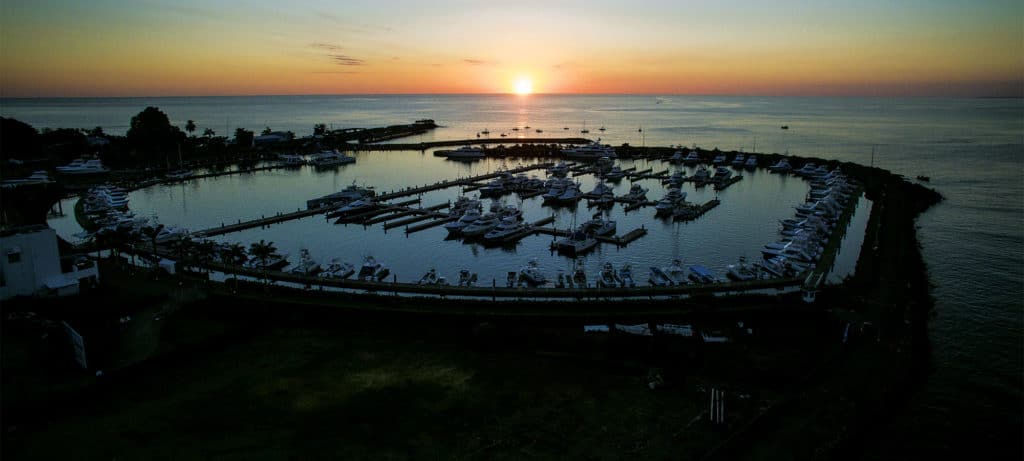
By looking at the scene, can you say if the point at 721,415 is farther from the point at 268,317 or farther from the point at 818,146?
the point at 818,146

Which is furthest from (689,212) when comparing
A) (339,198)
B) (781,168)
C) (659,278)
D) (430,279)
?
(781,168)

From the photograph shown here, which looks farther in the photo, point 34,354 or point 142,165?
point 142,165

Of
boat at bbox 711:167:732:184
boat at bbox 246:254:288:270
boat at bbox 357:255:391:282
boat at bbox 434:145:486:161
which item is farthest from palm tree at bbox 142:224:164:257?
boat at bbox 711:167:732:184

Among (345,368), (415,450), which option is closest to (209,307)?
(345,368)

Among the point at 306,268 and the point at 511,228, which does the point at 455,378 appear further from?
the point at 511,228

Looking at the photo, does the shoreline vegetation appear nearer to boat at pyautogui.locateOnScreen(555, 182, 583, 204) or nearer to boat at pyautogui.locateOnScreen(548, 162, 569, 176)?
boat at pyautogui.locateOnScreen(555, 182, 583, 204)

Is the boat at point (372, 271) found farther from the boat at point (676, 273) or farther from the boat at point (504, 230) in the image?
the boat at point (676, 273)

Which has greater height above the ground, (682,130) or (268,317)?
(682,130)
